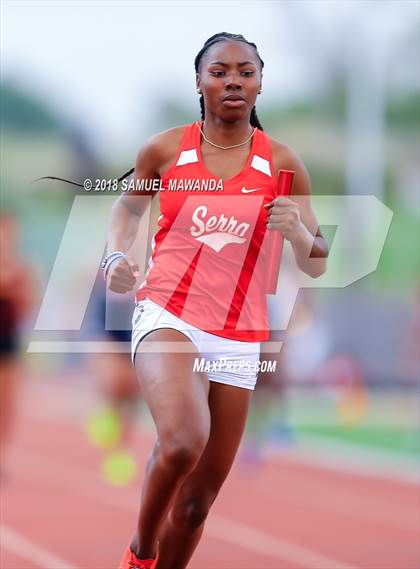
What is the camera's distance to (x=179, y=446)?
4152 millimetres

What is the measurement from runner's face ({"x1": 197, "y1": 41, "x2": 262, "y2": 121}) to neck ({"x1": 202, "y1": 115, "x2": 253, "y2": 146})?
0.14 ft

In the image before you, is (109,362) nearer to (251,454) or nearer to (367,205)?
(251,454)

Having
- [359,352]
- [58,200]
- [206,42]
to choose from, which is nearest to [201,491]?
[206,42]

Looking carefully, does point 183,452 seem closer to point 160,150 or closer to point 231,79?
point 160,150

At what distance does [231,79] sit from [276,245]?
641 mm

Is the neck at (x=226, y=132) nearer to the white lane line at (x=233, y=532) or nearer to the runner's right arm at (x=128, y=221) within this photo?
the runner's right arm at (x=128, y=221)

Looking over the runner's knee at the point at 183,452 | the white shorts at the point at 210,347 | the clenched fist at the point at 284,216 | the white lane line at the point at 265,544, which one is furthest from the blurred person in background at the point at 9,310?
the runner's knee at the point at 183,452

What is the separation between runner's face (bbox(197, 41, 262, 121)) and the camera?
4504mm

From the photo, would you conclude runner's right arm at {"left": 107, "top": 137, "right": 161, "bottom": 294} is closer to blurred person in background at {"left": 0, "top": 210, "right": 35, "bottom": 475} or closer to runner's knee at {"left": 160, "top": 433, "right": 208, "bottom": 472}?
runner's knee at {"left": 160, "top": 433, "right": 208, "bottom": 472}

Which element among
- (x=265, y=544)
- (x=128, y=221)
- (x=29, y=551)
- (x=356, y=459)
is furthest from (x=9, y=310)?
(x=128, y=221)

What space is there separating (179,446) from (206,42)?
1598 mm

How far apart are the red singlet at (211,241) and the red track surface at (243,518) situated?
2413mm

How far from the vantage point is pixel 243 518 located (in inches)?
333

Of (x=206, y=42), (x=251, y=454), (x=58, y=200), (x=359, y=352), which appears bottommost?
(x=251, y=454)
